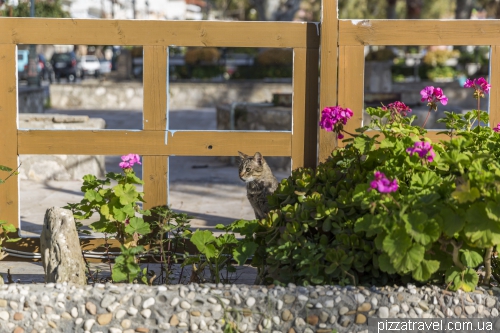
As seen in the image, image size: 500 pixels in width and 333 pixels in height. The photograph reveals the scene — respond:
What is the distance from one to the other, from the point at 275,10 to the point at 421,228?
2111 cm

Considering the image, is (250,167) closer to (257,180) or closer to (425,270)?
(257,180)

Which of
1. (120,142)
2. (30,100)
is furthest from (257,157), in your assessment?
(30,100)

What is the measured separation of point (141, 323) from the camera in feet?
12.2

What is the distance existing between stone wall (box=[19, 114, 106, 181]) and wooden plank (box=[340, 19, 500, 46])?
18.4ft

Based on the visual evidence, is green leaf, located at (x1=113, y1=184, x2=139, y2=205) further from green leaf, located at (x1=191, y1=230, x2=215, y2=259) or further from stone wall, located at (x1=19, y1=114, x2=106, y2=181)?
stone wall, located at (x1=19, y1=114, x2=106, y2=181)

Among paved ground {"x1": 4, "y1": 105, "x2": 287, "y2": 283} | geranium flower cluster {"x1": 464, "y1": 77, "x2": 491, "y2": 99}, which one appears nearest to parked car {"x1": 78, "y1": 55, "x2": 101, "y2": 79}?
paved ground {"x1": 4, "y1": 105, "x2": 287, "y2": 283}

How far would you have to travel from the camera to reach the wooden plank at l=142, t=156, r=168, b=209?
207 inches

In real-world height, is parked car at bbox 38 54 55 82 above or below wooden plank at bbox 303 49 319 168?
above

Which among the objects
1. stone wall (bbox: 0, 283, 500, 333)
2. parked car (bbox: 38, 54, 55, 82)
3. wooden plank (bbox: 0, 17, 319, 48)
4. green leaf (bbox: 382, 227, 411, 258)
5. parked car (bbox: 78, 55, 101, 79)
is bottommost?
stone wall (bbox: 0, 283, 500, 333)

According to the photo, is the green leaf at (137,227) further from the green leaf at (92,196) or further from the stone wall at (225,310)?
the stone wall at (225,310)

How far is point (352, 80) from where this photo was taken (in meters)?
5.27

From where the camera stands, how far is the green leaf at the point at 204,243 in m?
4.31

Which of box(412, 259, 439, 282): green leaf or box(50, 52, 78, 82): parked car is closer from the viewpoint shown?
box(412, 259, 439, 282): green leaf

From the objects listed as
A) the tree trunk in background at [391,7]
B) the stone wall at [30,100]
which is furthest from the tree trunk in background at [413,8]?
the stone wall at [30,100]
